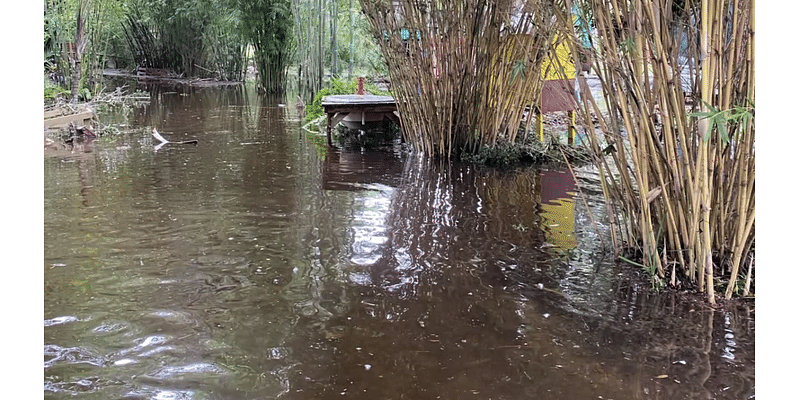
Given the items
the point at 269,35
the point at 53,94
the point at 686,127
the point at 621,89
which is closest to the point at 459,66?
the point at 621,89

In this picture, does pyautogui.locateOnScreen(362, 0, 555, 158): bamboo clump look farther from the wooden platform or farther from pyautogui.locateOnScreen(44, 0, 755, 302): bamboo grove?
the wooden platform

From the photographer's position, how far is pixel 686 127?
2641 mm

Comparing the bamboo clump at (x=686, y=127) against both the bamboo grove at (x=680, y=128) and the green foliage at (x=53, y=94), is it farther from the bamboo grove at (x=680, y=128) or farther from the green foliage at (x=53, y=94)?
the green foliage at (x=53, y=94)


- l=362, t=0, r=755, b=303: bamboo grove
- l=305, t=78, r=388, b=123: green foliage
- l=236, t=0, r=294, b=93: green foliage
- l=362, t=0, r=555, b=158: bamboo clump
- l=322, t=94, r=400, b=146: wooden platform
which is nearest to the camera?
l=362, t=0, r=755, b=303: bamboo grove

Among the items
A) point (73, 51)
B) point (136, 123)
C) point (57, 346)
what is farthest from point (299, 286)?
point (73, 51)

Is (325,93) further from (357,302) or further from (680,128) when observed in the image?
(680,128)

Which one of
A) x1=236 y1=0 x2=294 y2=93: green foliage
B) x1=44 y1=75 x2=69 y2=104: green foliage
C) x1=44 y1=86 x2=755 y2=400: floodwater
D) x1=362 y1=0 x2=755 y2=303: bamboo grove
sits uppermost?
x1=236 y1=0 x2=294 y2=93: green foliage

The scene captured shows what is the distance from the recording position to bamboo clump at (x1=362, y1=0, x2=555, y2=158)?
18.7 ft

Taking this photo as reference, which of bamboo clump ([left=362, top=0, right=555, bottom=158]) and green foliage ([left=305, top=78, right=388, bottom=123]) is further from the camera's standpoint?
green foliage ([left=305, top=78, right=388, bottom=123])

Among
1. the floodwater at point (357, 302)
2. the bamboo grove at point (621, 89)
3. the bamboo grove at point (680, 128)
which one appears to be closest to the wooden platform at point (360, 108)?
the bamboo grove at point (621, 89)

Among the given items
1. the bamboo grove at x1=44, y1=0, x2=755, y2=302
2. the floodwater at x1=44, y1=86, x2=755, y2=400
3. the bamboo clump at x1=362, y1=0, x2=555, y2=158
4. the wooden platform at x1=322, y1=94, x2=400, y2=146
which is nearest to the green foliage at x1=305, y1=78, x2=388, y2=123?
the wooden platform at x1=322, y1=94, x2=400, y2=146

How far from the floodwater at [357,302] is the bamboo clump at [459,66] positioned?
4.23 ft

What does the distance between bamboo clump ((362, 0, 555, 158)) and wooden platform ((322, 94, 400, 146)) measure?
84cm
